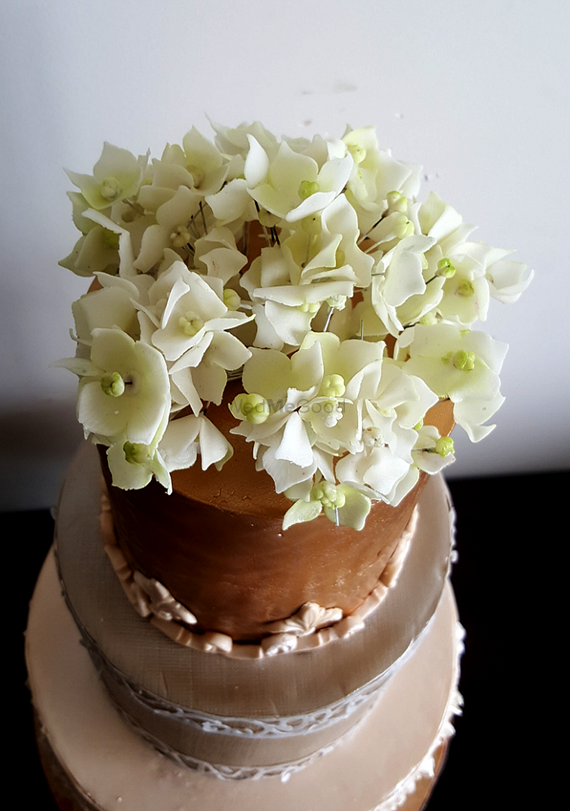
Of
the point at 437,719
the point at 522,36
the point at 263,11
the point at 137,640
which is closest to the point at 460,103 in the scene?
the point at 522,36

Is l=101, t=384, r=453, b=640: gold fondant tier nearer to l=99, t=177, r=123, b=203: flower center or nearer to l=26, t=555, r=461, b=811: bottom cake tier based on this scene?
l=99, t=177, r=123, b=203: flower center

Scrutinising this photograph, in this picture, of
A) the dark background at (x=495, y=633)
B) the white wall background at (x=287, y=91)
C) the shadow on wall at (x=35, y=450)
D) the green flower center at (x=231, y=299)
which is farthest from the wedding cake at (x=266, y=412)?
the dark background at (x=495, y=633)

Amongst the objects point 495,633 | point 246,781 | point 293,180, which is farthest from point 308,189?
point 495,633

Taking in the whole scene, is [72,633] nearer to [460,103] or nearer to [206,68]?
[206,68]

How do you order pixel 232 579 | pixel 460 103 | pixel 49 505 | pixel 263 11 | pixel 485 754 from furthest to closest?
pixel 49 505
pixel 485 754
pixel 460 103
pixel 263 11
pixel 232 579

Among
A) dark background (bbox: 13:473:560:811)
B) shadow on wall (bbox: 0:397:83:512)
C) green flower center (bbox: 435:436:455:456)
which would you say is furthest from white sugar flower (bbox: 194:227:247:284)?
dark background (bbox: 13:473:560:811)

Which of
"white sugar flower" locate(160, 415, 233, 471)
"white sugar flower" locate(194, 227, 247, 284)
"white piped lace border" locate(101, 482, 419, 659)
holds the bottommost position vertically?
"white piped lace border" locate(101, 482, 419, 659)
